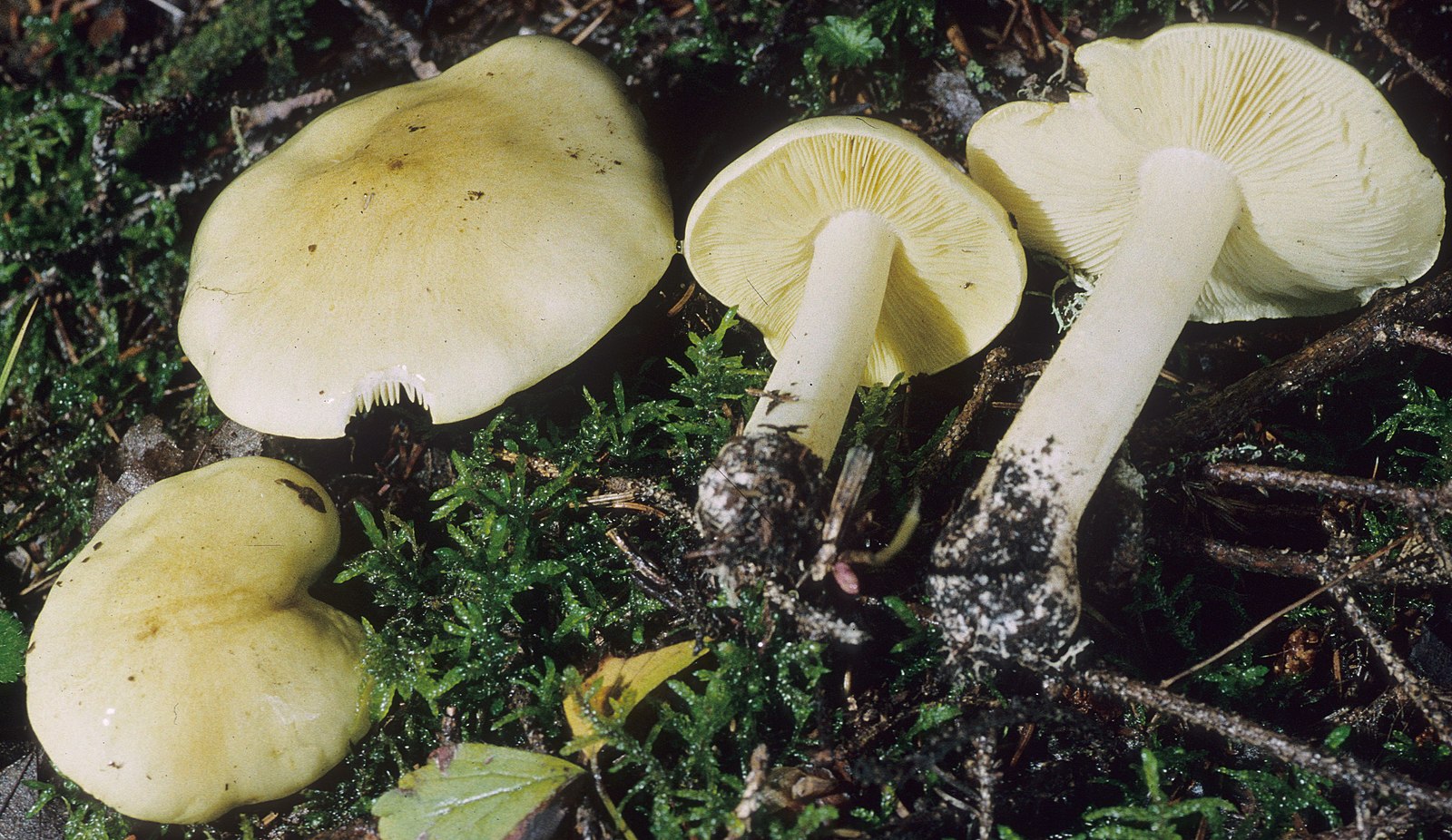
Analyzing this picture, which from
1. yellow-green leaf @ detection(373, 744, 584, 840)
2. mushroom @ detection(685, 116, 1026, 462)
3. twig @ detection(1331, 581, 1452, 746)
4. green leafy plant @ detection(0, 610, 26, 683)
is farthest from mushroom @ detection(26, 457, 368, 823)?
twig @ detection(1331, 581, 1452, 746)

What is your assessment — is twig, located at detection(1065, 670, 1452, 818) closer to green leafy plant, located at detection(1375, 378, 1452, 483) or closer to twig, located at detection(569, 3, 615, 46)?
green leafy plant, located at detection(1375, 378, 1452, 483)

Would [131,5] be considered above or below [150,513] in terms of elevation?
above

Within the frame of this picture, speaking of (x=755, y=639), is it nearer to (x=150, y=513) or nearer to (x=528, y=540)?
(x=528, y=540)

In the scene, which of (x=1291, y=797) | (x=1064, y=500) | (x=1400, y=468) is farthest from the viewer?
(x=1400, y=468)

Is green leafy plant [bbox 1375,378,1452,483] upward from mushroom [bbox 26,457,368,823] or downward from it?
upward

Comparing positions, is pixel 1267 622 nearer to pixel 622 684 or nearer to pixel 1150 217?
pixel 1150 217

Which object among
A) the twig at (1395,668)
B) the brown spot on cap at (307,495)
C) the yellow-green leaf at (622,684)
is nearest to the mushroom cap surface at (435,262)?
the brown spot on cap at (307,495)

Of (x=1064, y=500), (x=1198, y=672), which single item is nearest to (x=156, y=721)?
(x=1064, y=500)
